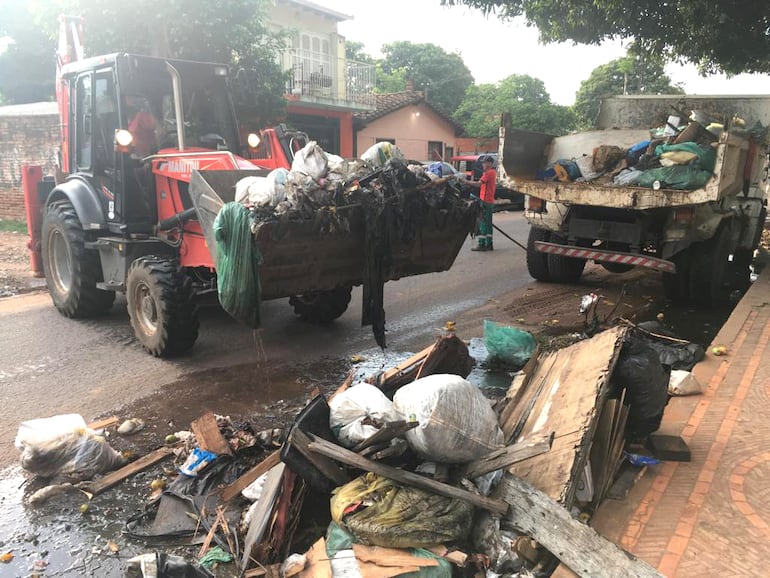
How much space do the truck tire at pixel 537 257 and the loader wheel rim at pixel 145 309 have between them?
17.7 feet

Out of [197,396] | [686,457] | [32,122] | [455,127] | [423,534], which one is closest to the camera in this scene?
[423,534]

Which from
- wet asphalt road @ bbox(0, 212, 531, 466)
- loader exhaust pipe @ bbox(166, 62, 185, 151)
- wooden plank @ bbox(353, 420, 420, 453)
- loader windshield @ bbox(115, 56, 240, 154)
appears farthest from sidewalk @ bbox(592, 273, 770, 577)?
loader windshield @ bbox(115, 56, 240, 154)

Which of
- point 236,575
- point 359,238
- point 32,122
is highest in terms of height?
point 32,122

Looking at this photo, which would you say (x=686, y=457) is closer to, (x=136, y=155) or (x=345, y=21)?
(x=136, y=155)

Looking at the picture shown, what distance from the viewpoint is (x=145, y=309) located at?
581 cm

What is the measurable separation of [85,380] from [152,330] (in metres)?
0.77

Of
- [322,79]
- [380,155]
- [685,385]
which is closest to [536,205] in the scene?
[380,155]

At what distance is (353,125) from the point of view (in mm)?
24219

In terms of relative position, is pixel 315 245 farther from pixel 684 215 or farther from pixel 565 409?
pixel 684 215

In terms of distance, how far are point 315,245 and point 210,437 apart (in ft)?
5.61

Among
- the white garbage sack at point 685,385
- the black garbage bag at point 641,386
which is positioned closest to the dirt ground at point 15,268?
the black garbage bag at point 641,386

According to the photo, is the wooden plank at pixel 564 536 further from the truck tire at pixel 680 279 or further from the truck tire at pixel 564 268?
the truck tire at pixel 564 268

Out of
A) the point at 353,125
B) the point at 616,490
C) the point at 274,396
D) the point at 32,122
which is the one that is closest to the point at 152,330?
the point at 274,396

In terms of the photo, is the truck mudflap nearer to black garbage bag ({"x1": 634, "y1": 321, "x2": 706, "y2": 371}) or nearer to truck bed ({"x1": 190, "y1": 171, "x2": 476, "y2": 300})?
black garbage bag ({"x1": 634, "y1": 321, "x2": 706, "y2": 371})
